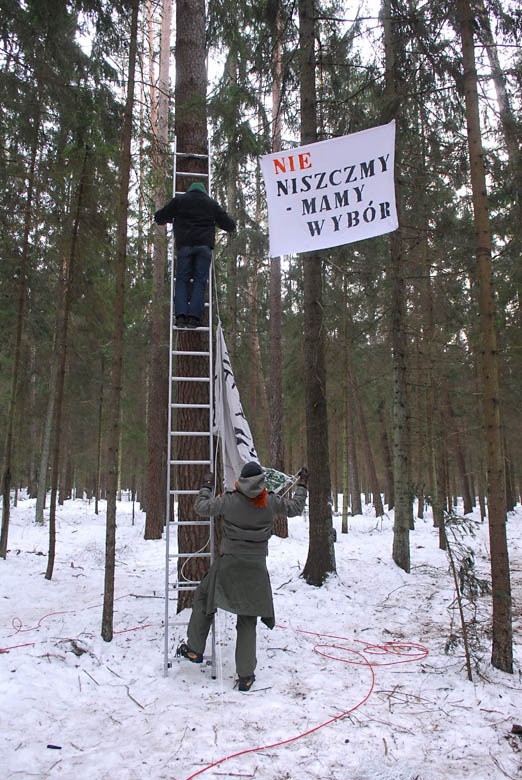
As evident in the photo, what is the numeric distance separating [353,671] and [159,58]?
1724 cm

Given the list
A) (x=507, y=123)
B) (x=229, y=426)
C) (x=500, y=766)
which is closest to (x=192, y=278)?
(x=229, y=426)

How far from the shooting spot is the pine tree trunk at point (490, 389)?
495 cm

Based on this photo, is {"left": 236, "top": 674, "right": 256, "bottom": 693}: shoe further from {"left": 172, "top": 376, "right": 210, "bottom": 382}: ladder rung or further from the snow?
{"left": 172, "top": 376, "right": 210, "bottom": 382}: ladder rung

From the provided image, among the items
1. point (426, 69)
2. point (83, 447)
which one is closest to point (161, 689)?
point (426, 69)

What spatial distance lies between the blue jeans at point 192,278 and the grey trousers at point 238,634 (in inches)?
117

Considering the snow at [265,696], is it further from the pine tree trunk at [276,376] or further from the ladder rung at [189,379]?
the pine tree trunk at [276,376]

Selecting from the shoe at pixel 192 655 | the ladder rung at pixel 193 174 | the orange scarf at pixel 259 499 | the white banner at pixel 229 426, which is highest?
the ladder rung at pixel 193 174

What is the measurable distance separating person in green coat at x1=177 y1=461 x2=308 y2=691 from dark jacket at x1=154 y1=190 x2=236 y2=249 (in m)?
2.79

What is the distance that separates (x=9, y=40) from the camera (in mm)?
7180

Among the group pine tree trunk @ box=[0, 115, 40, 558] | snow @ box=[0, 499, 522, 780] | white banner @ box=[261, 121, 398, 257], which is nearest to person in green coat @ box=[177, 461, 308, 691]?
snow @ box=[0, 499, 522, 780]

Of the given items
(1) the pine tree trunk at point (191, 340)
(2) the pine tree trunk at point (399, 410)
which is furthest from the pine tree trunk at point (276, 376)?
(1) the pine tree trunk at point (191, 340)

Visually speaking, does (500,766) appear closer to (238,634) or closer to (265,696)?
(265,696)

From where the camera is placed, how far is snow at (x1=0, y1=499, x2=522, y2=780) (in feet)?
11.2

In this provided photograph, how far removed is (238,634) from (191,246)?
13.8 ft
